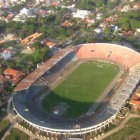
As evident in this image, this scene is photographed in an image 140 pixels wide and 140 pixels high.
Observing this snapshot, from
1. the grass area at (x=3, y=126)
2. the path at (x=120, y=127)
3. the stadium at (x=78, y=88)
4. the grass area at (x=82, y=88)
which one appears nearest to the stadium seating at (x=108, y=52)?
the stadium at (x=78, y=88)

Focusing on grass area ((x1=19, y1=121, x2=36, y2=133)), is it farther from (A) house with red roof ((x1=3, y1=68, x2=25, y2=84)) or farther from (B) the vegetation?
(B) the vegetation

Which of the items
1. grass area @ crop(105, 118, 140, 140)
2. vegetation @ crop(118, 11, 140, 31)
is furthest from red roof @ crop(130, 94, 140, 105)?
vegetation @ crop(118, 11, 140, 31)

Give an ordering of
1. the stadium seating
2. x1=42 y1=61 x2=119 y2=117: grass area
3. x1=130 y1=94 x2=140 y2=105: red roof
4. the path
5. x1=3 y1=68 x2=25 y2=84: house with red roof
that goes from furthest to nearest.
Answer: the stadium seating, x1=3 y1=68 x2=25 y2=84: house with red roof, x1=42 y1=61 x2=119 y2=117: grass area, x1=130 y1=94 x2=140 y2=105: red roof, the path

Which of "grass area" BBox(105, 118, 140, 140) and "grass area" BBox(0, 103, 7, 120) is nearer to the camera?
"grass area" BBox(105, 118, 140, 140)

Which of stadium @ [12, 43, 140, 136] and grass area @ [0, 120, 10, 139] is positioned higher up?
stadium @ [12, 43, 140, 136]

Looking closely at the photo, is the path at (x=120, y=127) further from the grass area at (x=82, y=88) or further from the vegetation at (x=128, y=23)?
the vegetation at (x=128, y=23)

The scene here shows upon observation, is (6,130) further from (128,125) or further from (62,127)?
(128,125)

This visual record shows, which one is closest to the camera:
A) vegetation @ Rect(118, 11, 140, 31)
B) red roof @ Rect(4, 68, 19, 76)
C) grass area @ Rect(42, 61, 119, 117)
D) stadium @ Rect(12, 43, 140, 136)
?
stadium @ Rect(12, 43, 140, 136)
